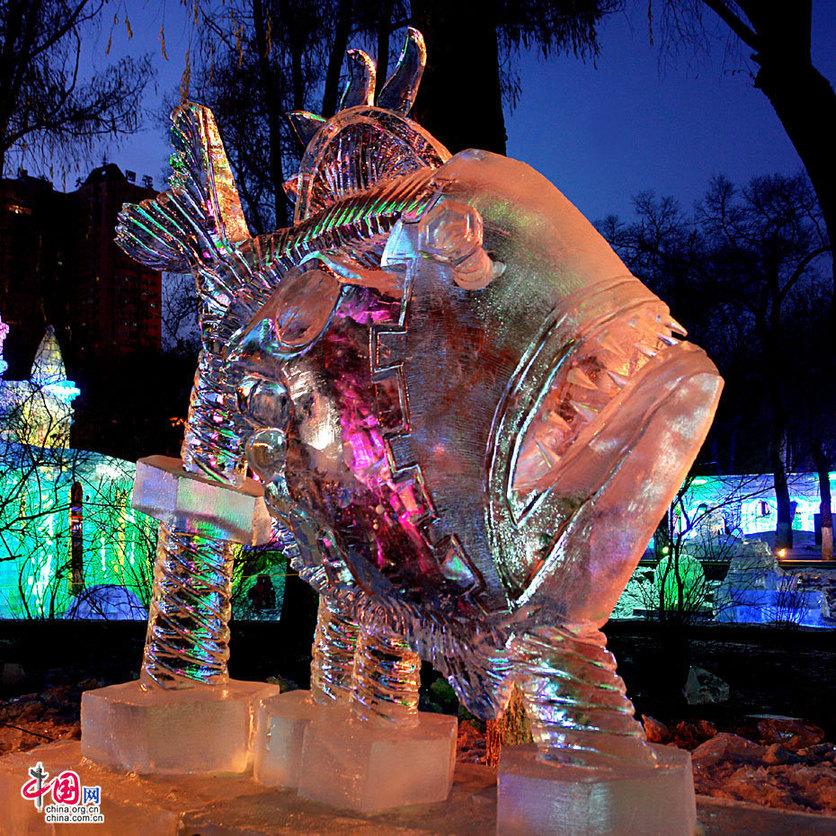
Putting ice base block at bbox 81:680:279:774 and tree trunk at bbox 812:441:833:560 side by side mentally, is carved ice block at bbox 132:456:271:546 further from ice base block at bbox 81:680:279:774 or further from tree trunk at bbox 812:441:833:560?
tree trunk at bbox 812:441:833:560

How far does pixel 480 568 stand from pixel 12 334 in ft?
21.8

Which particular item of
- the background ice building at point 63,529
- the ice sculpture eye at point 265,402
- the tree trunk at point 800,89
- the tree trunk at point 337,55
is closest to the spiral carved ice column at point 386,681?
the ice sculpture eye at point 265,402

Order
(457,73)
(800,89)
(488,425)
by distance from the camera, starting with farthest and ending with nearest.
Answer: (800,89), (457,73), (488,425)

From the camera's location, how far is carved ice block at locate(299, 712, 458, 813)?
4.30ft

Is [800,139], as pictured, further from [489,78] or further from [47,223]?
[47,223]

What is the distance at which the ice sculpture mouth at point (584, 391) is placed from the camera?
1136 millimetres

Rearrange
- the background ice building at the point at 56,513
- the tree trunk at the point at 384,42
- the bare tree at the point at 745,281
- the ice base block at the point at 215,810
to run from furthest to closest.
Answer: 1. the bare tree at the point at 745,281
2. the background ice building at the point at 56,513
3. the tree trunk at the point at 384,42
4. the ice base block at the point at 215,810

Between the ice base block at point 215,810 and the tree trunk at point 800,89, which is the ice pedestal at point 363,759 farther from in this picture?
the tree trunk at point 800,89

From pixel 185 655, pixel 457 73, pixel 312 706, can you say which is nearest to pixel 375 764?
pixel 312 706

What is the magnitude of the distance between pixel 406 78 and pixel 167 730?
1.23 m

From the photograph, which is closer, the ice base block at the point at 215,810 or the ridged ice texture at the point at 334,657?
the ice base block at the point at 215,810

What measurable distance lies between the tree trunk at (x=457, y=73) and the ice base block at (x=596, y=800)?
1992 mm

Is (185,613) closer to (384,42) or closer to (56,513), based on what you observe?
(384,42)

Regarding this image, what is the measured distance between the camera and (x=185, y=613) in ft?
5.33
